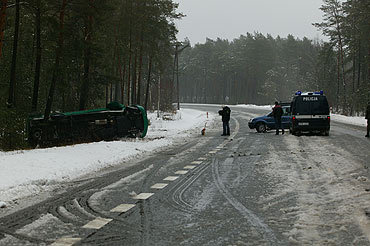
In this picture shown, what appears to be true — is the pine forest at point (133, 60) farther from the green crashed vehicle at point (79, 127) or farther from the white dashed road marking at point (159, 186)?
the white dashed road marking at point (159, 186)

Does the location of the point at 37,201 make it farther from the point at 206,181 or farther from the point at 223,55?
the point at 223,55

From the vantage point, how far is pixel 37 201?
754 cm

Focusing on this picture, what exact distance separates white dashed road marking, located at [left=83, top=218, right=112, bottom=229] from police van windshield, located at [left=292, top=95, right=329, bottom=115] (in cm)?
1804

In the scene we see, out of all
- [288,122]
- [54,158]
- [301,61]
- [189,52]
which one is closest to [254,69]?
[301,61]

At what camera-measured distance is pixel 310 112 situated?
74.3ft

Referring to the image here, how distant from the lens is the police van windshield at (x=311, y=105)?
22.5 meters

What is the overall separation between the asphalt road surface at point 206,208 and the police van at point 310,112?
34.0ft

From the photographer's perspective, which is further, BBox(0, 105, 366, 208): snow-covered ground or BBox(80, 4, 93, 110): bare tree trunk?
BBox(80, 4, 93, 110): bare tree trunk

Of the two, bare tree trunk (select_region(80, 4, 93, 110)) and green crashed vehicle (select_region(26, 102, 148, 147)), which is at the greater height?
bare tree trunk (select_region(80, 4, 93, 110))

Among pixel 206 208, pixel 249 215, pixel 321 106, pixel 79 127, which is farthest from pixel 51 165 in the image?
pixel 321 106

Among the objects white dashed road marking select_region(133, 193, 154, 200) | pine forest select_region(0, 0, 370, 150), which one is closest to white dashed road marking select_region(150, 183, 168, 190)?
white dashed road marking select_region(133, 193, 154, 200)

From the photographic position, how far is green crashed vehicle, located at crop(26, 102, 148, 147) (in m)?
20.8

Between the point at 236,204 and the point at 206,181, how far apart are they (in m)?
2.52

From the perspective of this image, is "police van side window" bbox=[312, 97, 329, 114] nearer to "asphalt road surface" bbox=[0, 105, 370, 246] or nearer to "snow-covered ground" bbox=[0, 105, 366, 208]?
"snow-covered ground" bbox=[0, 105, 366, 208]
